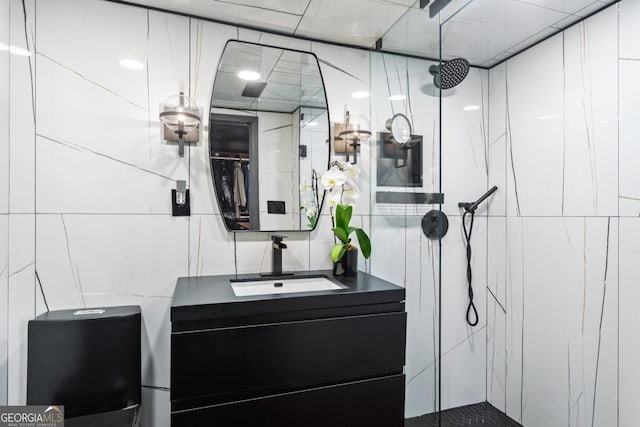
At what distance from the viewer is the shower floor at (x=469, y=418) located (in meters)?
1.78

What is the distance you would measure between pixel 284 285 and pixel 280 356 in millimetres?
437

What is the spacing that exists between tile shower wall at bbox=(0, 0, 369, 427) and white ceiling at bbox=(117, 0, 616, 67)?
14 centimetres

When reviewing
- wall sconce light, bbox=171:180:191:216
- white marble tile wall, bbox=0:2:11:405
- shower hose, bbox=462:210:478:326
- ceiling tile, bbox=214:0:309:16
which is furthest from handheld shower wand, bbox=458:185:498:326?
white marble tile wall, bbox=0:2:11:405

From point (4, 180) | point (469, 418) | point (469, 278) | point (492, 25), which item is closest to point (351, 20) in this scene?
point (492, 25)

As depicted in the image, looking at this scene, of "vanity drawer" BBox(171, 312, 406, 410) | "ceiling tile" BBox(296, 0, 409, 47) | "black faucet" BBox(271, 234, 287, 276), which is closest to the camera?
"vanity drawer" BBox(171, 312, 406, 410)

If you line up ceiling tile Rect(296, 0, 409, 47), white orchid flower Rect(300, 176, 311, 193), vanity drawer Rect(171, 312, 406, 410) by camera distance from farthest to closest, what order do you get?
white orchid flower Rect(300, 176, 311, 193), ceiling tile Rect(296, 0, 409, 47), vanity drawer Rect(171, 312, 406, 410)

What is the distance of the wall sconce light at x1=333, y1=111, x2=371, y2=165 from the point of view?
1918mm

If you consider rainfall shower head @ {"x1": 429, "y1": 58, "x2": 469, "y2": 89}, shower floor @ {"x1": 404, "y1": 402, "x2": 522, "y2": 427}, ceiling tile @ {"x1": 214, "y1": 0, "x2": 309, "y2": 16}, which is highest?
ceiling tile @ {"x1": 214, "y1": 0, "x2": 309, "y2": 16}

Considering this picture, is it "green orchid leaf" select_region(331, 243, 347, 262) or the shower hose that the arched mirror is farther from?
the shower hose

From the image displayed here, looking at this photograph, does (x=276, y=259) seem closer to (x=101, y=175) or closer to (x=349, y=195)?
(x=349, y=195)

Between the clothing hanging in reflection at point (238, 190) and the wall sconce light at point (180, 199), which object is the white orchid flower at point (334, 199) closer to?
the clothing hanging in reflection at point (238, 190)

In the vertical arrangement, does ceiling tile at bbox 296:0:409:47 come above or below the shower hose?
above

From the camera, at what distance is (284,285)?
1667mm

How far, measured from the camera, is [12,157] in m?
1.43
